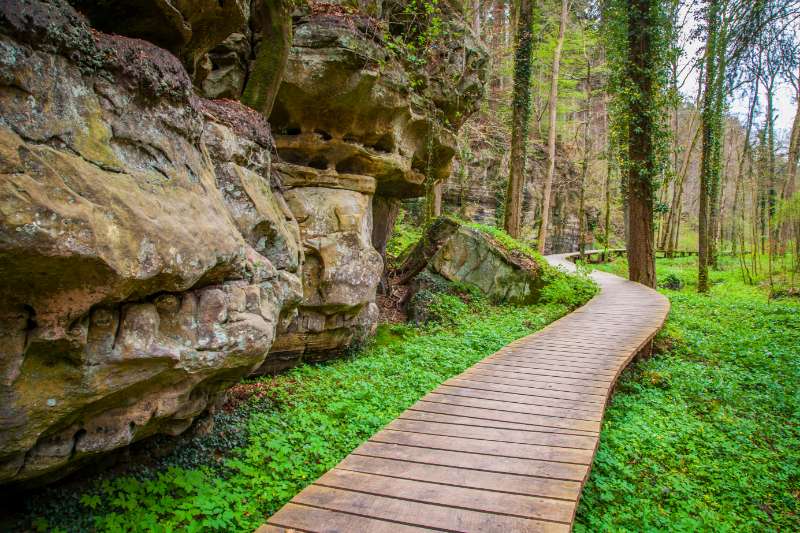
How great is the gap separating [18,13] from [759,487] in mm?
7516

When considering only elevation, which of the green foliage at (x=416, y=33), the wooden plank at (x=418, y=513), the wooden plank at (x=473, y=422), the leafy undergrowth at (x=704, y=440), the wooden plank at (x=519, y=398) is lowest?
the leafy undergrowth at (x=704, y=440)

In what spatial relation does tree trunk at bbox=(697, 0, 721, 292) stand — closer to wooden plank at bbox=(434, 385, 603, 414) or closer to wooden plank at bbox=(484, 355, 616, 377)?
wooden plank at bbox=(484, 355, 616, 377)

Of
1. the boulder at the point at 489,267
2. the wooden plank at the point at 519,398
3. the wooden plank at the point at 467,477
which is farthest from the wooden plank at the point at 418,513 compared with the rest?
the boulder at the point at 489,267

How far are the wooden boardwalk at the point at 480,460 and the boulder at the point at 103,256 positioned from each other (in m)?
1.44

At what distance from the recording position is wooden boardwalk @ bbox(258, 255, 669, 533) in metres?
3.01

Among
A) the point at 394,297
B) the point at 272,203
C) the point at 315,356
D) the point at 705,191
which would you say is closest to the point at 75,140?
the point at 272,203

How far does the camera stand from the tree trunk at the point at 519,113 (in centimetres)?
1484

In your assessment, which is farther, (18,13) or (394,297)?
(394,297)

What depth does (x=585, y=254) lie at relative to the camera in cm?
2533

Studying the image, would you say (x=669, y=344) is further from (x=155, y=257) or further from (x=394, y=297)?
(x=155, y=257)

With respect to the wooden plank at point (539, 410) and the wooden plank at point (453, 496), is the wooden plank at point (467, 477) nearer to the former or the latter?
the wooden plank at point (453, 496)

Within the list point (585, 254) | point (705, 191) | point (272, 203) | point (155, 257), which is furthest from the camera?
point (585, 254)

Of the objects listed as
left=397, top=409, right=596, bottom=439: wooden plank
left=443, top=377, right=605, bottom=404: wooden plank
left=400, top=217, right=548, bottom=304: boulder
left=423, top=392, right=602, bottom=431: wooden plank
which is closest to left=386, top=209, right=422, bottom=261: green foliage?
left=400, top=217, right=548, bottom=304: boulder

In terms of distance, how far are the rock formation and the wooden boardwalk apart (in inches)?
57.1
